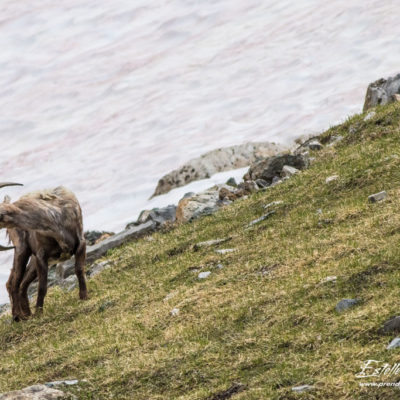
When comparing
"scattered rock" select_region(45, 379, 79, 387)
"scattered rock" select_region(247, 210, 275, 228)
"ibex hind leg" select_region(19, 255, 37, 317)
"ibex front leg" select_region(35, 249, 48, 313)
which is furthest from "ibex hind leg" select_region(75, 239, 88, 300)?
"scattered rock" select_region(45, 379, 79, 387)

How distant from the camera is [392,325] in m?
9.60

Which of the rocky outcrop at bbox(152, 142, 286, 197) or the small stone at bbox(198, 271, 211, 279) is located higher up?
the small stone at bbox(198, 271, 211, 279)

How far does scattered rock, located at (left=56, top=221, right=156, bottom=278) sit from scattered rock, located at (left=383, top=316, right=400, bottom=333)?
12199 millimetres

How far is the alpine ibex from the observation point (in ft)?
52.4

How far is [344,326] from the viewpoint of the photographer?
10133 mm

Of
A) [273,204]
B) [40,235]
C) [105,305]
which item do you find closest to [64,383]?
[105,305]

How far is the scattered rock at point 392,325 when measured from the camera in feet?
31.4

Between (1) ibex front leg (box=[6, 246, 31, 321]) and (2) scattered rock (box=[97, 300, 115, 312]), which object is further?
(1) ibex front leg (box=[6, 246, 31, 321])

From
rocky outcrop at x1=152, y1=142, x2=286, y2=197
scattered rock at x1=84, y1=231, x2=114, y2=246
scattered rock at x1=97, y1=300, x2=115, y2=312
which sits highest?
scattered rock at x1=97, y1=300, x2=115, y2=312

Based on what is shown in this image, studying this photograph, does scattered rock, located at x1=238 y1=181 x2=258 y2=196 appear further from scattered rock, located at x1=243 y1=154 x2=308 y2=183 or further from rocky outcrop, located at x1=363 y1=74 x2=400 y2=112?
rocky outcrop, located at x1=363 y1=74 x2=400 y2=112

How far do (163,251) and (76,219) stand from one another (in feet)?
7.62

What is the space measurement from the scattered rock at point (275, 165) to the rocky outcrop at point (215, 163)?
26.5ft

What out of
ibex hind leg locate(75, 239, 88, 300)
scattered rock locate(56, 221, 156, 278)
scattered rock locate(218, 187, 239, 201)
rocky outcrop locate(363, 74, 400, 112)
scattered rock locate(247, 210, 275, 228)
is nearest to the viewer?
ibex hind leg locate(75, 239, 88, 300)

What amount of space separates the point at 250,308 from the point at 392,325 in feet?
8.91
